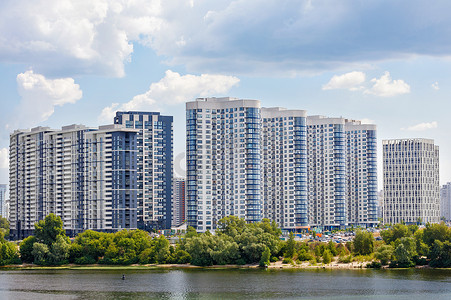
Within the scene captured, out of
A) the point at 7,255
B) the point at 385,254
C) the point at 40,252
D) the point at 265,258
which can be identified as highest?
the point at 385,254

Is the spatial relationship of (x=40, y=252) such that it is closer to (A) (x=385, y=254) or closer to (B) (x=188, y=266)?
(B) (x=188, y=266)

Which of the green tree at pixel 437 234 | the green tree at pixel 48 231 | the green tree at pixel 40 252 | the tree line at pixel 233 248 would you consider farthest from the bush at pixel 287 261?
the green tree at pixel 40 252

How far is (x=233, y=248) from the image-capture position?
515 ft

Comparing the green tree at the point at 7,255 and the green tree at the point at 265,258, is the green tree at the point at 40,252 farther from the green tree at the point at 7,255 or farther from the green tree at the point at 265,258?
the green tree at the point at 265,258

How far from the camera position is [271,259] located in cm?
15762

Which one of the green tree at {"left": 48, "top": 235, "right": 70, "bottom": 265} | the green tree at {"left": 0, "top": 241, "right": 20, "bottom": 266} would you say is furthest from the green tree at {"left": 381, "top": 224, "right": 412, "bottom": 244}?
the green tree at {"left": 0, "top": 241, "right": 20, "bottom": 266}

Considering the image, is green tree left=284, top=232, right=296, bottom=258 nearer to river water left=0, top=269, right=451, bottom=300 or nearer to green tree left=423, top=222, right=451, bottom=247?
river water left=0, top=269, right=451, bottom=300

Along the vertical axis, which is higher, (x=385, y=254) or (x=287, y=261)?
(x=385, y=254)

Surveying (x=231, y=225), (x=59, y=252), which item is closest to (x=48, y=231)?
(x=59, y=252)

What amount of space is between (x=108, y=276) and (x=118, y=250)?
29.4 meters

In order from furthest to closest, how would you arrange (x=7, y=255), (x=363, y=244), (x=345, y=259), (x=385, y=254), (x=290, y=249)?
(x=7, y=255) < (x=290, y=249) < (x=363, y=244) < (x=345, y=259) < (x=385, y=254)

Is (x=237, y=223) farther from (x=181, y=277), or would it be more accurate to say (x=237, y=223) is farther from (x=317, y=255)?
(x=181, y=277)

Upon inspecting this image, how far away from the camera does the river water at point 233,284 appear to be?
106 metres

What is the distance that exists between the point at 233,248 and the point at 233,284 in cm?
3807
